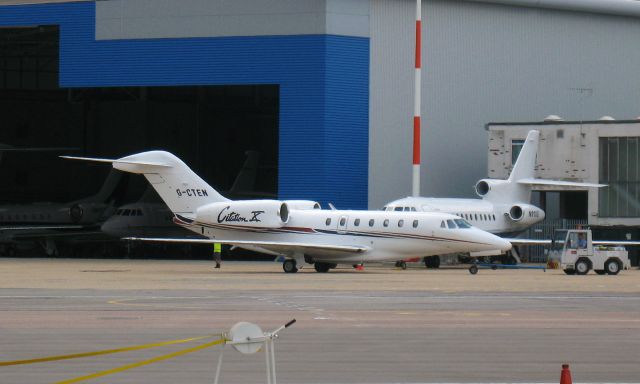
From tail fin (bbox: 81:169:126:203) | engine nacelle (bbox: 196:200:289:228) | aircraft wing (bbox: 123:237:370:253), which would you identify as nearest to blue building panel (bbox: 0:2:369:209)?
engine nacelle (bbox: 196:200:289:228)

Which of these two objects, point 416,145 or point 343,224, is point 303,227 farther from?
point 416,145

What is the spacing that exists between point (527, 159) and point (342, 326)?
36979mm

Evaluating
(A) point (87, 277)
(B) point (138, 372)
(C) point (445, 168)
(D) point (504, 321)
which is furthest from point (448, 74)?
(B) point (138, 372)

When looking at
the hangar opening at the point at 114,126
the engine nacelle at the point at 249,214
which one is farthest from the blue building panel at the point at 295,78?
the hangar opening at the point at 114,126

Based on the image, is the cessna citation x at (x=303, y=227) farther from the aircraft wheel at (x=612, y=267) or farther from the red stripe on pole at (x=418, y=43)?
the red stripe on pole at (x=418, y=43)

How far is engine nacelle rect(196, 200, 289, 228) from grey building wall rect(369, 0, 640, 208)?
461 inches

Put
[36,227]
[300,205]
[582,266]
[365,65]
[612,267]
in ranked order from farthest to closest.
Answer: [36,227], [365,65], [300,205], [612,267], [582,266]

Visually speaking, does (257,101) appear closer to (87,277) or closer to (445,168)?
(445,168)

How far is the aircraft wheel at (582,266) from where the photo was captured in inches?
1844

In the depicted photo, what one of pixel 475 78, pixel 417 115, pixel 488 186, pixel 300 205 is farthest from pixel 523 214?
pixel 300 205

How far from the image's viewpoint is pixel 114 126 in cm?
7738

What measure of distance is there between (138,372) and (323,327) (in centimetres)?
665

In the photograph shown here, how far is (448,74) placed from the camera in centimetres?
6128

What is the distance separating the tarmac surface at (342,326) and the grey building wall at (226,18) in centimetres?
1890
